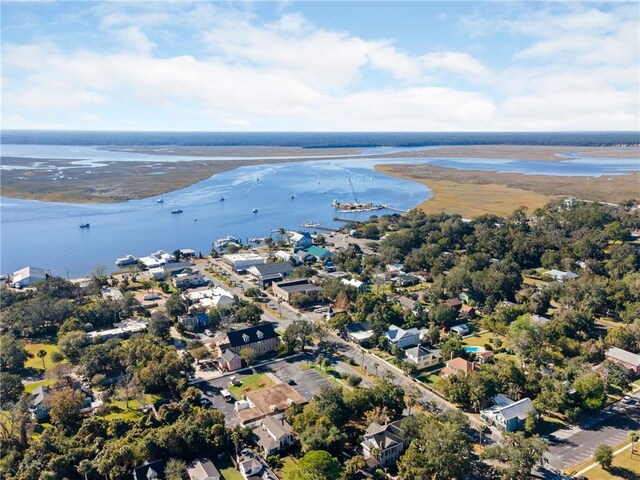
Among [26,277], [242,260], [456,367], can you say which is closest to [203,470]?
[456,367]

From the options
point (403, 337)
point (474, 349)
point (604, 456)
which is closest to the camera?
point (604, 456)

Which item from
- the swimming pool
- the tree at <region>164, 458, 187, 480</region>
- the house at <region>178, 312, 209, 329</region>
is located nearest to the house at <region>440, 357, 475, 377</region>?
the swimming pool

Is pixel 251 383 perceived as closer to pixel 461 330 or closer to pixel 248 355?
pixel 248 355

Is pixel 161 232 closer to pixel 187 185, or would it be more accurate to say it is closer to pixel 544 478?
pixel 187 185

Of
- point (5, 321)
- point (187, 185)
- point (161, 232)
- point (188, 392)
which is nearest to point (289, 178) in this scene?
point (187, 185)

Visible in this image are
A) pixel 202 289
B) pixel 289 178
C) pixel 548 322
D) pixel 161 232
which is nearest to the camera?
pixel 548 322

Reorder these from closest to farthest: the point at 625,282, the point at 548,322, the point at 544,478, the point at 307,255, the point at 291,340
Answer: the point at 544,478 < the point at 291,340 < the point at 548,322 < the point at 625,282 < the point at 307,255

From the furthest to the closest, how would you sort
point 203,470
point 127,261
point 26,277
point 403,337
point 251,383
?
point 127,261
point 26,277
point 403,337
point 251,383
point 203,470
